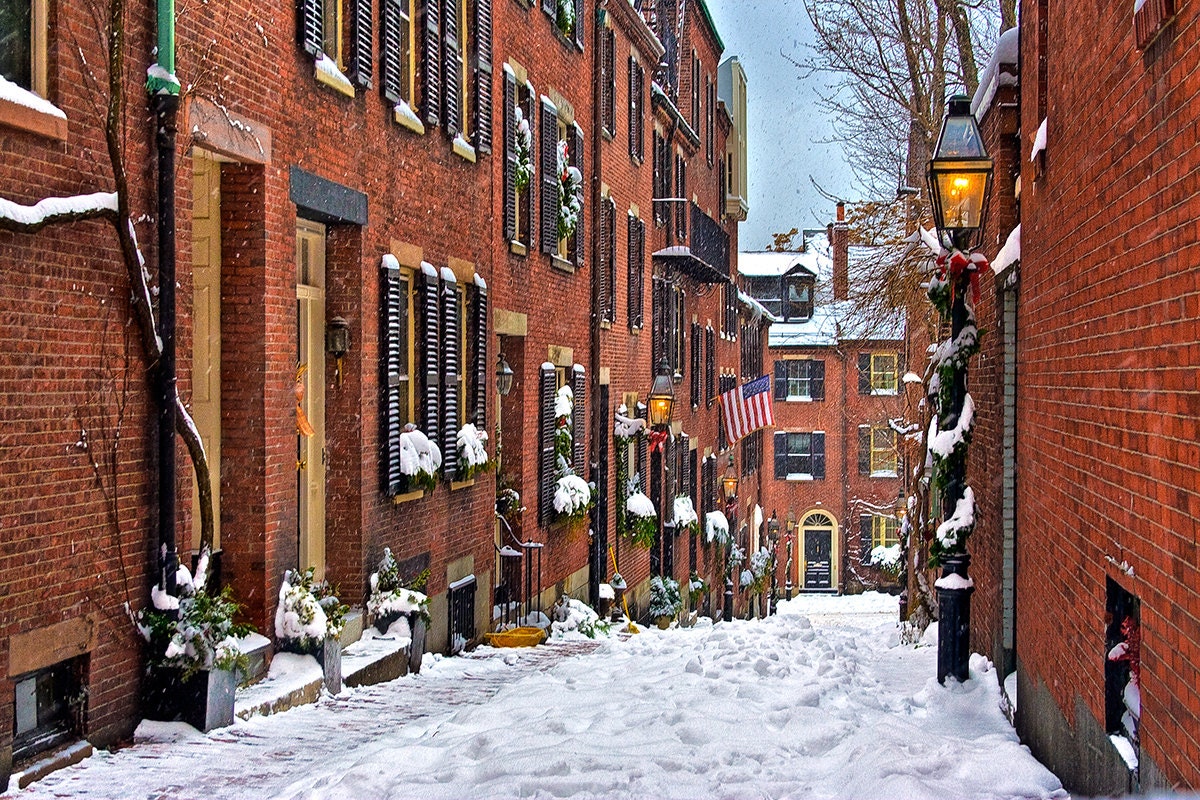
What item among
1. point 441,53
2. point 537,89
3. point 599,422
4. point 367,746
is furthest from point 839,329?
point 367,746

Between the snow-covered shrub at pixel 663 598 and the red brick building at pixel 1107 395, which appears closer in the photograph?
the red brick building at pixel 1107 395

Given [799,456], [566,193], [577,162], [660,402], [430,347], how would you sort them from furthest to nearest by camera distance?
[799,456] → [660,402] → [577,162] → [566,193] → [430,347]

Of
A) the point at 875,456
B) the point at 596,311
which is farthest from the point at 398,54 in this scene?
the point at 875,456

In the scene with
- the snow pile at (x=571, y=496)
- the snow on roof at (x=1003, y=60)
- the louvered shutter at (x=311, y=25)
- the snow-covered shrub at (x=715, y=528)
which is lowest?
the snow-covered shrub at (x=715, y=528)

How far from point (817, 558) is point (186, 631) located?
148 feet

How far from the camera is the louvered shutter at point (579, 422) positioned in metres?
19.3

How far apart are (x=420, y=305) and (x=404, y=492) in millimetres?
1791

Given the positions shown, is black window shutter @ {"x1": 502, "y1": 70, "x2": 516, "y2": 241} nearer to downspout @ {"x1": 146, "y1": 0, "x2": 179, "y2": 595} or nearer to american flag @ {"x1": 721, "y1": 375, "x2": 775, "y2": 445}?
downspout @ {"x1": 146, "y1": 0, "x2": 179, "y2": 595}

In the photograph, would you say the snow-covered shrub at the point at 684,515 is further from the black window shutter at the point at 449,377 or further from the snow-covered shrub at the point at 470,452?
the black window shutter at the point at 449,377

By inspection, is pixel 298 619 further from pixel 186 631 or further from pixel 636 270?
pixel 636 270

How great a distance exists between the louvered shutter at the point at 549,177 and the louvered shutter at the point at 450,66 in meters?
3.88

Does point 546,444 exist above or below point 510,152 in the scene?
below

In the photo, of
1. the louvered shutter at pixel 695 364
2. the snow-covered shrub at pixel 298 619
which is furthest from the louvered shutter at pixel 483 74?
the louvered shutter at pixel 695 364

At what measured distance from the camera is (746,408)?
29141 millimetres
